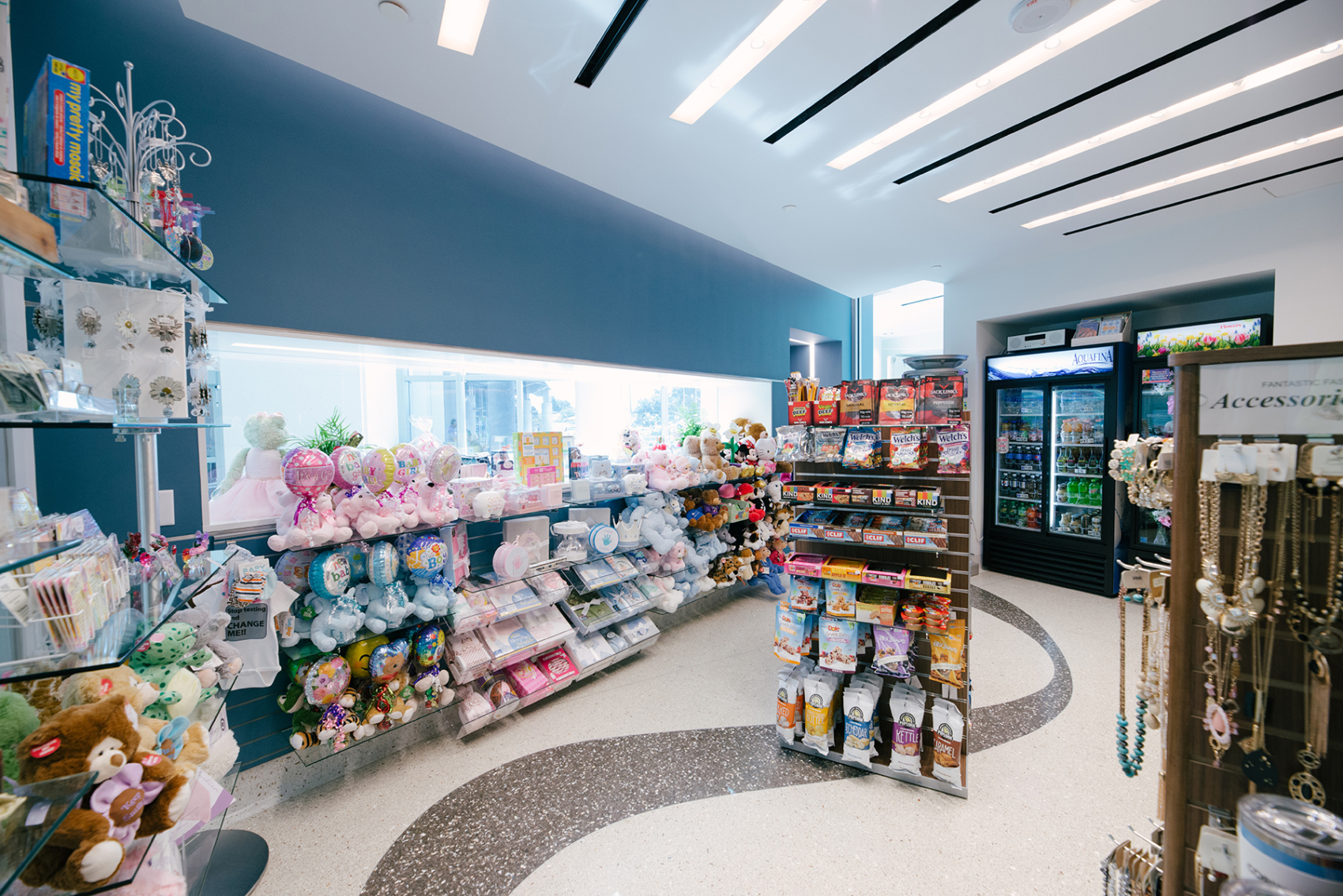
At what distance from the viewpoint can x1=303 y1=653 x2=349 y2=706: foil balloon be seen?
210 cm

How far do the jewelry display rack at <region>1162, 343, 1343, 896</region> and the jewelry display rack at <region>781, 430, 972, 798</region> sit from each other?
4.19 ft

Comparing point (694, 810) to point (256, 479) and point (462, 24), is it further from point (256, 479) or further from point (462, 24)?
point (462, 24)

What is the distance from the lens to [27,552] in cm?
85

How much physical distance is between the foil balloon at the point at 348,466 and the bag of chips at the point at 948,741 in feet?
8.96

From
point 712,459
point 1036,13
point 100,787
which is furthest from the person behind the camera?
point 712,459

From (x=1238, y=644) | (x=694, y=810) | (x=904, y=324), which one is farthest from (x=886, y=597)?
(x=904, y=324)

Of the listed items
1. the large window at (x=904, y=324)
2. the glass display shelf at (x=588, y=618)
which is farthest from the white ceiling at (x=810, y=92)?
the large window at (x=904, y=324)

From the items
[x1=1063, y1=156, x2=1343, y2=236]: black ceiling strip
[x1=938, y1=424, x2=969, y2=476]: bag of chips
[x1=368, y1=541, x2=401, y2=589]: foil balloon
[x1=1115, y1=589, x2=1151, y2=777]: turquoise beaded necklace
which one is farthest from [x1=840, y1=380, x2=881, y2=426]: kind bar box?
[x1=1063, y1=156, x2=1343, y2=236]: black ceiling strip

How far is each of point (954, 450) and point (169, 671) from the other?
286 cm

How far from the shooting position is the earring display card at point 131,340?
4.10 ft

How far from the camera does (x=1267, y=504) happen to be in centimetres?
86

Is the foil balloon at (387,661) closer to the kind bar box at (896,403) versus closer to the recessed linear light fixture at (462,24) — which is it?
the kind bar box at (896,403)

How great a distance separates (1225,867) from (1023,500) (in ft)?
16.9

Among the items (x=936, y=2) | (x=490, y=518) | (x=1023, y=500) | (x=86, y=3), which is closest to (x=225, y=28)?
(x=86, y=3)
